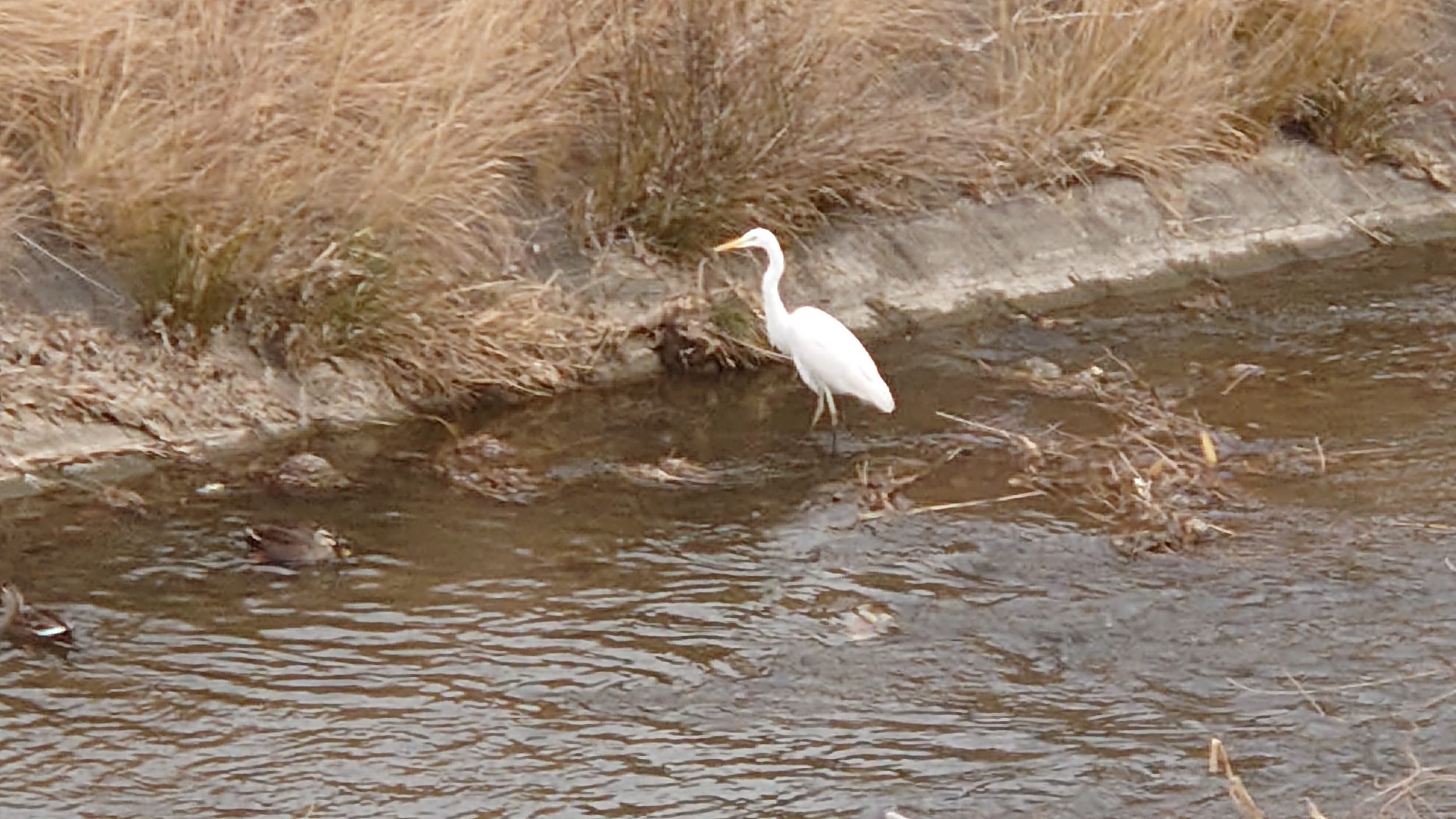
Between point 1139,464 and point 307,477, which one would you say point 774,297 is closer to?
point 1139,464

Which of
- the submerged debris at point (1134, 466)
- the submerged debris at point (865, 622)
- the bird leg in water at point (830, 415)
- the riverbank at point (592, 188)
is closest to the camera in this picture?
the submerged debris at point (865, 622)

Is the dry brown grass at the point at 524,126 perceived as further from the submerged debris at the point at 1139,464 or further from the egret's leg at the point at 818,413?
the submerged debris at the point at 1139,464

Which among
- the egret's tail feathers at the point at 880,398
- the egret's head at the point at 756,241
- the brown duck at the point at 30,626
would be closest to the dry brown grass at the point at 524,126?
the egret's head at the point at 756,241

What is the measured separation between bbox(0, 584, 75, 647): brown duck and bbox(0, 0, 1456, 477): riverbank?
1.38 meters

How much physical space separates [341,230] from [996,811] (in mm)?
3784

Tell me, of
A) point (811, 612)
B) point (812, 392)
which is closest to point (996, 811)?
point (811, 612)

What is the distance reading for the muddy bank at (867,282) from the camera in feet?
23.9

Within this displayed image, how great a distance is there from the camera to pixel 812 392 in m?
8.44

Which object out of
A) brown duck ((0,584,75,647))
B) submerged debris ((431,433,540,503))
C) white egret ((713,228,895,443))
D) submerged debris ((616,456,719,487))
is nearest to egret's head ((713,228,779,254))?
white egret ((713,228,895,443))

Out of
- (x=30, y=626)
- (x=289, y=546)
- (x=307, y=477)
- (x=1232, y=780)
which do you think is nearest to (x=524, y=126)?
(x=307, y=477)

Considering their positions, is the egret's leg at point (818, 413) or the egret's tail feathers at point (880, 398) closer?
the egret's tail feathers at point (880, 398)

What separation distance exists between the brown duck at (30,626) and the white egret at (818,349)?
9.60 ft

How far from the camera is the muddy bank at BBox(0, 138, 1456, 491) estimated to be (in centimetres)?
729

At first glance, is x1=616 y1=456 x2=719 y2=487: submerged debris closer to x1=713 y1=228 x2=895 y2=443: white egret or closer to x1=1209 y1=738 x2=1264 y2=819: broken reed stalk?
x1=713 y1=228 x2=895 y2=443: white egret
